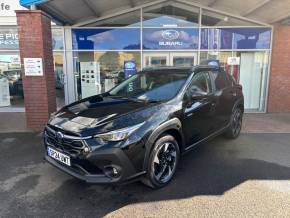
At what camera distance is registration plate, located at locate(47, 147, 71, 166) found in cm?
303

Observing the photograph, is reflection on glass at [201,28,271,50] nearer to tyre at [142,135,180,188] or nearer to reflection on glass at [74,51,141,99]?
reflection on glass at [74,51,141,99]

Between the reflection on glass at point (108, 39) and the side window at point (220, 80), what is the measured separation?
4168 millimetres

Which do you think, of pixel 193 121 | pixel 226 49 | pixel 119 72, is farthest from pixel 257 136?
pixel 119 72

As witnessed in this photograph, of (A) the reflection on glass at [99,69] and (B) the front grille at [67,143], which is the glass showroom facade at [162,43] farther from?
(B) the front grille at [67,143]

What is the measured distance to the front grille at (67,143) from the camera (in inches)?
113

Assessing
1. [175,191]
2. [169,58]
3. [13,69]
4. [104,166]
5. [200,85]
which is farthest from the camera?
[13,69]

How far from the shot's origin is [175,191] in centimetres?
328

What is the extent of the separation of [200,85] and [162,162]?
1528 mm

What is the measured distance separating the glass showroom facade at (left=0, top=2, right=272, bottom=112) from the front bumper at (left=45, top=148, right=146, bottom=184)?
6050mm

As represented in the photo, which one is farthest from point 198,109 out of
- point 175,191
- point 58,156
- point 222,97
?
point 58,156

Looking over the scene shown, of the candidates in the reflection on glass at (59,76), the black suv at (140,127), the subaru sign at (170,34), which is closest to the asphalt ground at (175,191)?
the black suv at (140,127)

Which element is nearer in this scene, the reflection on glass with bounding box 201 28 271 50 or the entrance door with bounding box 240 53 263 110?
the reflection on glass with bounding box 201 28 271 50

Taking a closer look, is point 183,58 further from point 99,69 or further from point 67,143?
point 67,143

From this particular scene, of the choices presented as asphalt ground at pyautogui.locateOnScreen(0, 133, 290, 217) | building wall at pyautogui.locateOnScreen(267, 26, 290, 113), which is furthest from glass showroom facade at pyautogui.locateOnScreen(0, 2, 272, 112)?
asphalt ground at pyautogui.locateOnScreen(0, 133, 290, 217)
